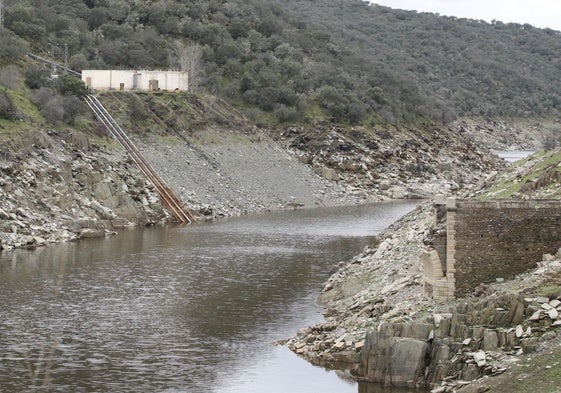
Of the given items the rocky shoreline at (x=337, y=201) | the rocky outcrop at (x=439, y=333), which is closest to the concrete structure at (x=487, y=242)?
the rocky outcrop at (x=439, y=333)

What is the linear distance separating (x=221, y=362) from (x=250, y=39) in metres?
105

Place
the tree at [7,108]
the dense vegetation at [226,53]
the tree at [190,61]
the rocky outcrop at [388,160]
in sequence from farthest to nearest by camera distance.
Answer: the tree at [190,61] → the dense vegetation at [226,53] → the rocky outcrop at [388,160] → the tree at [7,108]

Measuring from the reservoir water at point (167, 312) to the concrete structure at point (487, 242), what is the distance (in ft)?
16.9

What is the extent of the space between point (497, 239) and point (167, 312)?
1488cm

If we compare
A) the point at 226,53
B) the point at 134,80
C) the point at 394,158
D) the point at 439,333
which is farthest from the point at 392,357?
the point at 226,53

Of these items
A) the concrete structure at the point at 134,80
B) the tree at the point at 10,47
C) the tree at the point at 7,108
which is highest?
the tree at the point at 10,47

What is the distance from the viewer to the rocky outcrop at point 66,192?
213 feet

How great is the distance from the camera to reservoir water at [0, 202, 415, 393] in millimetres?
31594

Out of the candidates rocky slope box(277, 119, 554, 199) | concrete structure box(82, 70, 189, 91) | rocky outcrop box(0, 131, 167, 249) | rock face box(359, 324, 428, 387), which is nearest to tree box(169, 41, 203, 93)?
concrete structure box(82, 70, 189, 91)

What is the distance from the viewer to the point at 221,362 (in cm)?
3372

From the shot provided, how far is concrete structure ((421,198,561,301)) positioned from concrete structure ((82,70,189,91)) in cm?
7092

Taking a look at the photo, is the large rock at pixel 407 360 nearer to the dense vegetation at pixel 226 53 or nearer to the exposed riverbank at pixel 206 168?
the exposed riverbank at pixel 206 168

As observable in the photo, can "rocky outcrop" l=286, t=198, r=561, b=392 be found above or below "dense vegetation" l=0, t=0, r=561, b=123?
below

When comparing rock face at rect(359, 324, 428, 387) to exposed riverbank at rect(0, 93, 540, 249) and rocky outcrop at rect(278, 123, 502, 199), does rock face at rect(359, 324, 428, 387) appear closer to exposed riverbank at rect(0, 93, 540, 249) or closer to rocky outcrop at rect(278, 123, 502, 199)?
exposed riverbank at rect(0, 93, 540, 249)
